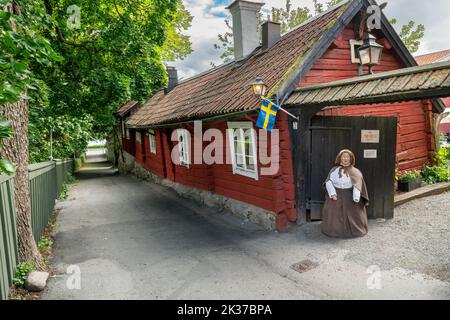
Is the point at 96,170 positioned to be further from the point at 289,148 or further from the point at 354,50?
the point at 354,50

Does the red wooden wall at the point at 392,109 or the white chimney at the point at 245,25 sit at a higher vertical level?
the white chimney at the point at 245,25

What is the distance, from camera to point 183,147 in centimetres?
1159

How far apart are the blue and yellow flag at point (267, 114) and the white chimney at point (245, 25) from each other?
5.53 meters

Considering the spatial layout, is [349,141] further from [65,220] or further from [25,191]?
[65,220]

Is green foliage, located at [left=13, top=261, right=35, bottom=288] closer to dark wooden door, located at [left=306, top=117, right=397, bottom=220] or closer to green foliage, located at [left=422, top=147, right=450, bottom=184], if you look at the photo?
dark wooden door, located at [left=306, top=117, right=397, bottom=220]

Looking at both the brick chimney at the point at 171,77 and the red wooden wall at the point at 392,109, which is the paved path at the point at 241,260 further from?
the brick chimney at the point at 171,77

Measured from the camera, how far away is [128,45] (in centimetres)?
1045

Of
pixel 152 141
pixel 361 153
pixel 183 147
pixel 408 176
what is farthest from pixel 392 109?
pixel 152 141

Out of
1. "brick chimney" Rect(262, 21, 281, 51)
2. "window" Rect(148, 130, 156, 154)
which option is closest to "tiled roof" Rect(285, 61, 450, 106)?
"brick chimney" Rect(262, 21, 281, 51)

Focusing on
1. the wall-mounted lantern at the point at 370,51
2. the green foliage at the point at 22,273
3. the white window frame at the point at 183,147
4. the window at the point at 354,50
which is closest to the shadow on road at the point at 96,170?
the white window frame at the point at 183,147

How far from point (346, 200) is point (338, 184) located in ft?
1.15

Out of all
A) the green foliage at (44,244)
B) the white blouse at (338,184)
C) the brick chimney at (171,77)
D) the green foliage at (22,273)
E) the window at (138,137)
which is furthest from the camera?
the window at (138,137)

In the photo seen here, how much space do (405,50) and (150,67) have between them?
8.72 m

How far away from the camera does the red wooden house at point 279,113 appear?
6754 mm
